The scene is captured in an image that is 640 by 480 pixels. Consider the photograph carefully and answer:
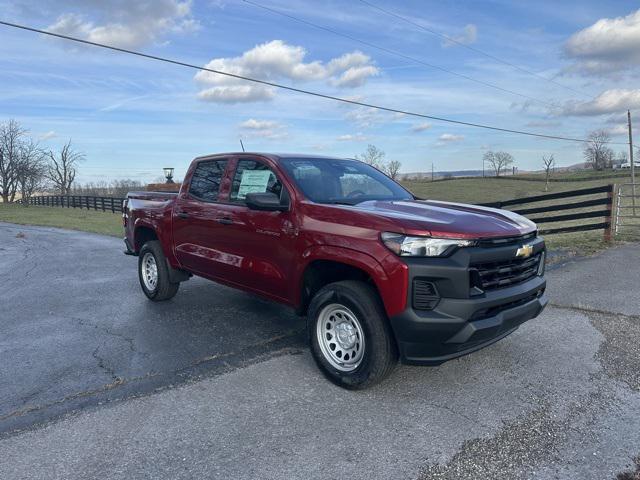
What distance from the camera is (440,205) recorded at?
4.62 metres

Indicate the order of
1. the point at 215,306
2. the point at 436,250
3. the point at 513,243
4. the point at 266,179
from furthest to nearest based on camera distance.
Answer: the point at 215,306, the point at 266,179, the point at 513,243, the point at 436,250

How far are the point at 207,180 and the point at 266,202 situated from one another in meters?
1.77

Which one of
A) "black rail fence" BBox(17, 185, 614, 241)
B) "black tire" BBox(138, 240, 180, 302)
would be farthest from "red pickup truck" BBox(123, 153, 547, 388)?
"black rail fence" BBox(17, 185, 614, 241)

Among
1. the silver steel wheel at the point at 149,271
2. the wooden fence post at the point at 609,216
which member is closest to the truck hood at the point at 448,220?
the silver steel wheel at the point at 149,271

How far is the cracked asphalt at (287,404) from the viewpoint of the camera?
299 centimetres

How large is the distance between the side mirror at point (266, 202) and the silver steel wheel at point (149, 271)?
2.97 meters

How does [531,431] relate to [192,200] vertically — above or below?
below

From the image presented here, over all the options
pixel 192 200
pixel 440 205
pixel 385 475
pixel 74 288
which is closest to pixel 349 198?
pixel 440 205

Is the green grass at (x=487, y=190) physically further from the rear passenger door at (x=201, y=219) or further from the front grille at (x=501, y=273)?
the front grille at (x=501, y=273)

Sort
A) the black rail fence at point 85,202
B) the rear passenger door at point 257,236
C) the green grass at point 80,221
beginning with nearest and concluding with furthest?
the rear passenger door at point 257,236 < the green grass at point 80,221 < the black rail fence at point 85,202

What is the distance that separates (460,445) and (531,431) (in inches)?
20.5

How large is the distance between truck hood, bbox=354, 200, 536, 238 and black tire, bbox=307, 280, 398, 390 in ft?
1.93

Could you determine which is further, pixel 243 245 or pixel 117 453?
pixel 243 245

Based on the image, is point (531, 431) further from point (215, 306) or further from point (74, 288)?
point (74, 288)
